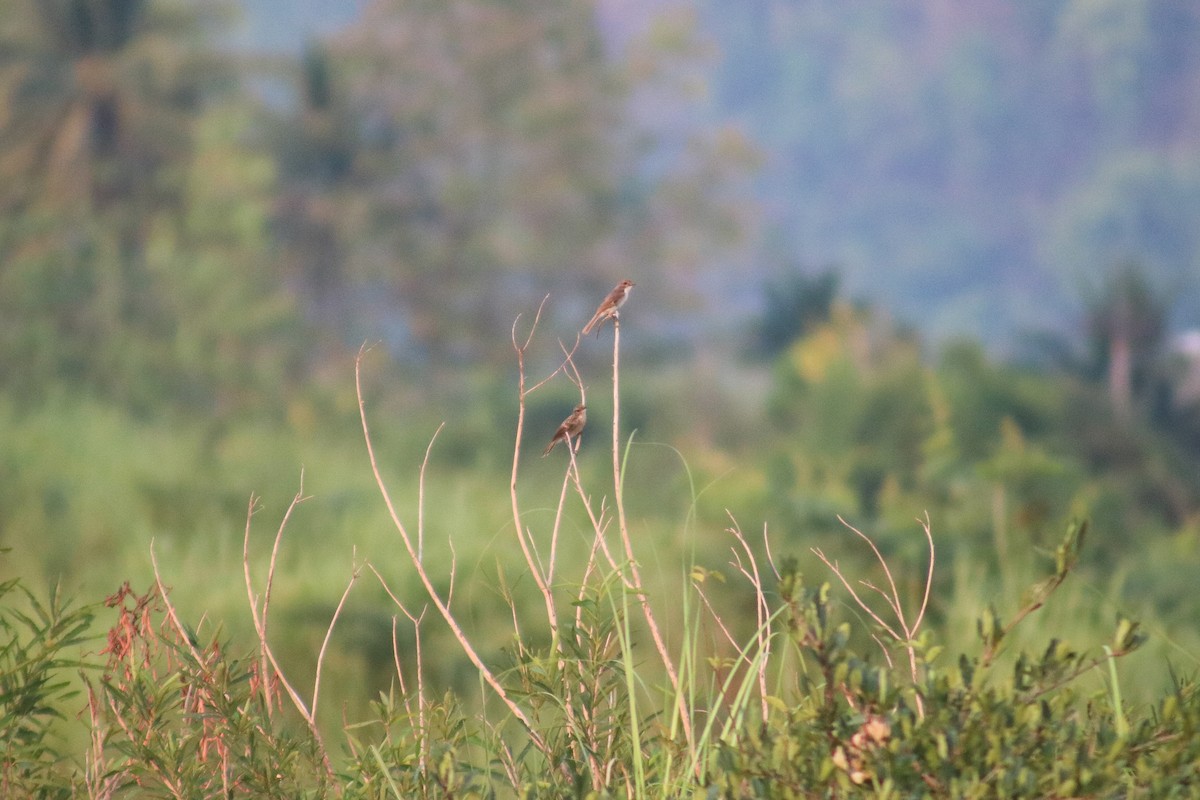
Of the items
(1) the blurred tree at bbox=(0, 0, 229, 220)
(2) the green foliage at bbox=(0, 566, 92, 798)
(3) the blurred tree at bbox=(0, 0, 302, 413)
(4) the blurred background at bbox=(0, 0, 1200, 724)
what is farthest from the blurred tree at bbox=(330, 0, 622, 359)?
(2) the green foliage at bbox=(0, 566, 92, 798)

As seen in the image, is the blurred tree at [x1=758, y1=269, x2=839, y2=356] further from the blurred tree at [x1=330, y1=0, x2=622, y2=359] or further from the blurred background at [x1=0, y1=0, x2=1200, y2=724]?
the blurred tree at [x1=330, y1=0, x2=622, y2=359]

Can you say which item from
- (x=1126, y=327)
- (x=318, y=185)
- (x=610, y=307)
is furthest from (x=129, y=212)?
(x=610, y=307)

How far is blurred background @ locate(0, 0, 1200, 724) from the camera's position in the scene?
620cm

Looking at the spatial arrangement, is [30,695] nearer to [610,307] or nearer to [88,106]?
[610,307]

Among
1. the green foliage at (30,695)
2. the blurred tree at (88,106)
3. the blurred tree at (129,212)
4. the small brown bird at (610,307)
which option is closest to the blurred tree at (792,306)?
the blurred tree at (129,212)

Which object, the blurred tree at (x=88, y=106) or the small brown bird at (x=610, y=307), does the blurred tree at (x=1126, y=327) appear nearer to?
the blurred tree at (x=88, y=106)

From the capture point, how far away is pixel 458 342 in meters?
11.9

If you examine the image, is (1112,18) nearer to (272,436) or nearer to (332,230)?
(332,230)

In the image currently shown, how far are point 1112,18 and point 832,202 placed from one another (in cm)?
618

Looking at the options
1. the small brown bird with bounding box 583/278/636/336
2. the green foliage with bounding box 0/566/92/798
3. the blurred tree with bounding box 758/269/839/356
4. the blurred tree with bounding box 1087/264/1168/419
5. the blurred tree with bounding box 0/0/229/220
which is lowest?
the blurred tree with bounding box 758/269/839/356

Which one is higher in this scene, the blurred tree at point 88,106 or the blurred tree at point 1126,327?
the blurred tree at point 88,106

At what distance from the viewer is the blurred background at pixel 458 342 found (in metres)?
6.20

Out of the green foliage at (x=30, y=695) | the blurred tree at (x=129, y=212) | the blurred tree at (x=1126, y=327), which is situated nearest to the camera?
the green foliage at (x=30, y=695)

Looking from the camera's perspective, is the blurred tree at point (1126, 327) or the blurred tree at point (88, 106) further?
the blurred tree at point (88, 106)
